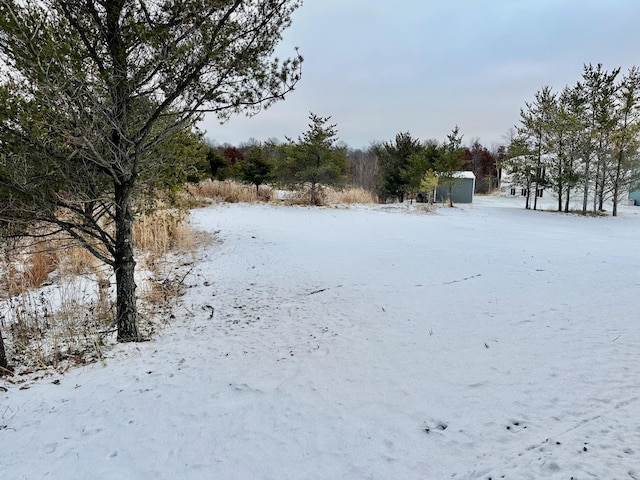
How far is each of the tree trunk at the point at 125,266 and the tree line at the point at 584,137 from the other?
52.3ft

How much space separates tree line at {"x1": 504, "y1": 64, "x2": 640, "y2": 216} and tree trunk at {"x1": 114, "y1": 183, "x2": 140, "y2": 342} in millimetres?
15927

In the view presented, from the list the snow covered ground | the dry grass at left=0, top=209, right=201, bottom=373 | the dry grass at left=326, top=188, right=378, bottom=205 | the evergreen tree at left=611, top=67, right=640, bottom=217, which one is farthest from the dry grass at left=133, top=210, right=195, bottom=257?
the evergreen tree at left=611, top=67, right=640, bottom=217

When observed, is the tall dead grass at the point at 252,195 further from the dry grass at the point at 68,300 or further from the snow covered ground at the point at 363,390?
the snow covered ground at the point at 363,390

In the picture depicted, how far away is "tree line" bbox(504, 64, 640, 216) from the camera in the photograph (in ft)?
43.9

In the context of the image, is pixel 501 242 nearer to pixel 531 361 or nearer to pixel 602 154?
pixel 531 361

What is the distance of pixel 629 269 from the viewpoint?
15.3 feet

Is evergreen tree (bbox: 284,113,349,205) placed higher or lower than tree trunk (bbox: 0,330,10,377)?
higher

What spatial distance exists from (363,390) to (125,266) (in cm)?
221

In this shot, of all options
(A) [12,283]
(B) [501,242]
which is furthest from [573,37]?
(A) [12,283]

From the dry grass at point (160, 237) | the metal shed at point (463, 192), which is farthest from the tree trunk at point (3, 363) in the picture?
the metal shed at point (463, 192)

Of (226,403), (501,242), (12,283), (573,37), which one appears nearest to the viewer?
(226,403)

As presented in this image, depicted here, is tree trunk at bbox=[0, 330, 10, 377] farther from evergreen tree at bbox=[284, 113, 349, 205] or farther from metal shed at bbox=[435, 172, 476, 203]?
metal shed at bbox=[435, 172, 476, 203]

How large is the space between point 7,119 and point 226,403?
7.84ft

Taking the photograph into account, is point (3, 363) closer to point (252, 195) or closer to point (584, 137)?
point (252, 195)
